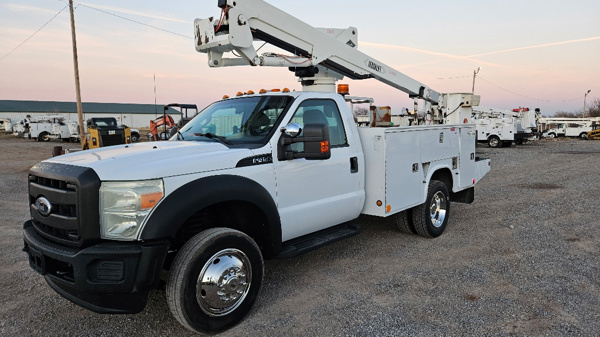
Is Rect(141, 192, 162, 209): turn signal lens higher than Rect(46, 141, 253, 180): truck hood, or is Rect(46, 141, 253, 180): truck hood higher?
Rect(46, 141, 253, 180): truck hood

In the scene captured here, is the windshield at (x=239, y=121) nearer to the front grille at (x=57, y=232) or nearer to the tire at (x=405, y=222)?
the front grille at (x=57, y=232)

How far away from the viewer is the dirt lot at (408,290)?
3445mm

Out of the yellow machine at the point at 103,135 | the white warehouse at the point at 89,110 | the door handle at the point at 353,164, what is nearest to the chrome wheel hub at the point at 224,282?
the door handle at the point at 353,164

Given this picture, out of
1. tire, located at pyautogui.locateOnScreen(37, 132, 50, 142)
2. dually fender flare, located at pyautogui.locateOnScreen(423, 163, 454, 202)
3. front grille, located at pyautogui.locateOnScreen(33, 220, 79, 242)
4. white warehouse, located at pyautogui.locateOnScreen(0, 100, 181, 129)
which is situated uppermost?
white warehouse, located at pyautogui.locateOnScreen(0, 100, 181, 129)

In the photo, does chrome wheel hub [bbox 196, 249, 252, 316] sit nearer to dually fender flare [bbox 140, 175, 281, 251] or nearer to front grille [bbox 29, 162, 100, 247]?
dually fender flare [bbox 140, 175, 281, 251]

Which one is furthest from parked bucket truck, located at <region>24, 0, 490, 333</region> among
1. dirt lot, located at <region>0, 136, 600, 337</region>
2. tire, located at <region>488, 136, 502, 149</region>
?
tire, located at <region>488, 136, 502, 149</region>

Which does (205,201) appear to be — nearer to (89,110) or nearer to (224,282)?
(224,282)

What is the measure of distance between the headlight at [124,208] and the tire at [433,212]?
12.9ft

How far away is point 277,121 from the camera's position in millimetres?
4059

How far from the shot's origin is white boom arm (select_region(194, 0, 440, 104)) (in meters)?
5.31

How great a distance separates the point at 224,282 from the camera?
3318mm

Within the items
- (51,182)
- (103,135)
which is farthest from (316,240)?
(103,135)

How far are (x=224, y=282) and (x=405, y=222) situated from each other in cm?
333

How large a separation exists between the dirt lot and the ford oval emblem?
1024mm
